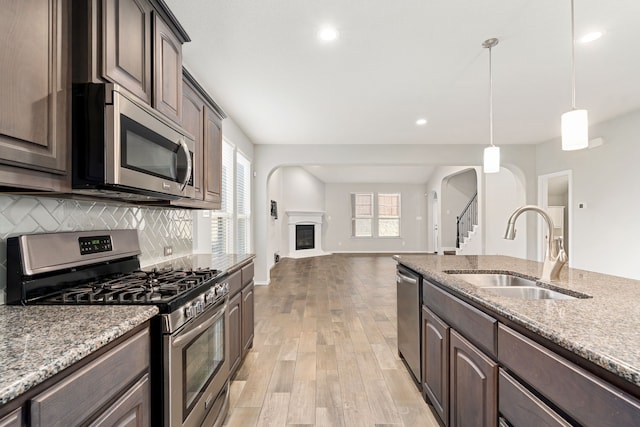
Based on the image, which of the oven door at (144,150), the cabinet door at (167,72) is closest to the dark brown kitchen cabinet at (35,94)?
the oven door at (144,150)

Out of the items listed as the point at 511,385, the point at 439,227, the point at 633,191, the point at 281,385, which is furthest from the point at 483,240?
the point at 511,385

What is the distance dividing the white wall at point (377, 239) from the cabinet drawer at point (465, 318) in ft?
30.9

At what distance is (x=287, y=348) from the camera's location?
3178 millimetres

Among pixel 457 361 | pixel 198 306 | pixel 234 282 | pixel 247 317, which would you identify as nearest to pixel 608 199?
pixel 457 361

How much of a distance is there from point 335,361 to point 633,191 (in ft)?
14.8

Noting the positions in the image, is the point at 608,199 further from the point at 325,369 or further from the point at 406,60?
the point at 325,369

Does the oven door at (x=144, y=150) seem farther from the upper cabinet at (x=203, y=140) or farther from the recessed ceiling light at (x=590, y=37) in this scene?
the recessed ceiling light at (x=590, y=37)

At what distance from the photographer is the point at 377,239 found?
11.7 meters

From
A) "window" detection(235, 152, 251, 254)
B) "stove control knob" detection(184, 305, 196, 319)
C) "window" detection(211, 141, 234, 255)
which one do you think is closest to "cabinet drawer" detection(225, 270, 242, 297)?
"stove control knob" detection(184, 305, 196, 319)

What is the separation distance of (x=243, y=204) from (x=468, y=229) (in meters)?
6.88

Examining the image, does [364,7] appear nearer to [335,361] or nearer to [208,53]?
[208,53]

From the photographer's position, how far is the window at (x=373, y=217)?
11703 millimetres

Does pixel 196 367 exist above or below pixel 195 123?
below

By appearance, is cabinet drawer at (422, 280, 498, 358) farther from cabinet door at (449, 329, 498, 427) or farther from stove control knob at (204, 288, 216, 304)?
stove control knob at (204, 288, 216, 304)
